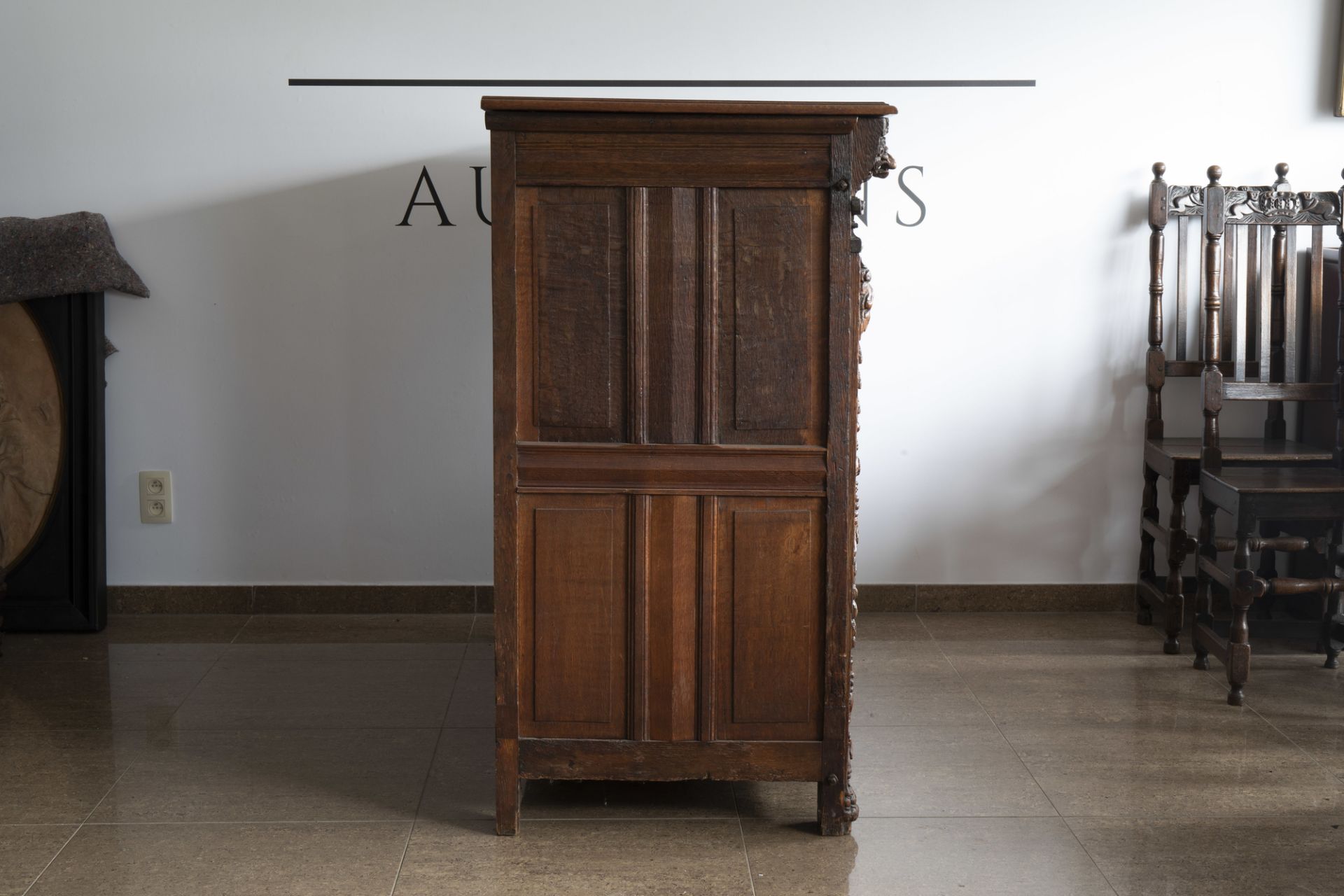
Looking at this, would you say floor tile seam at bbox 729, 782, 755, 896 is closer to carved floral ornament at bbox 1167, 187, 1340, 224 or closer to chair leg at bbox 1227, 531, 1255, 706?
chair leg at bbox 1227, 531, 1255, 706

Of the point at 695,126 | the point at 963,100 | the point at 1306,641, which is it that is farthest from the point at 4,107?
the point at 1306,641

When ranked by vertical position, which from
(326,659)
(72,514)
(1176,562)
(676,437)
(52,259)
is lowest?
(326,659)

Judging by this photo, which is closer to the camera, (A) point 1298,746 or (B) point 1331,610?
(A) point 1298,746

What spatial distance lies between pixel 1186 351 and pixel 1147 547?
2.02 feet

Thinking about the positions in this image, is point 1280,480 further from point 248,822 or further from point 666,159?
point 248,822

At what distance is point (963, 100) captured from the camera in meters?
3.79

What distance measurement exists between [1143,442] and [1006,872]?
196 centimetres

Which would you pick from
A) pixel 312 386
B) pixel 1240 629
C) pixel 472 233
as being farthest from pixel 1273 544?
pixel 312 386

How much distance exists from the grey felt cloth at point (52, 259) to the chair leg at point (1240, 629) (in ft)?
10.4

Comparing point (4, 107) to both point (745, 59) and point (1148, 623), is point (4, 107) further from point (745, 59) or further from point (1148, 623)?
point (1148, 623)

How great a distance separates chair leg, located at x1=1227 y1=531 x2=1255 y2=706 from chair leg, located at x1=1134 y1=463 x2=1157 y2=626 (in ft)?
1.91

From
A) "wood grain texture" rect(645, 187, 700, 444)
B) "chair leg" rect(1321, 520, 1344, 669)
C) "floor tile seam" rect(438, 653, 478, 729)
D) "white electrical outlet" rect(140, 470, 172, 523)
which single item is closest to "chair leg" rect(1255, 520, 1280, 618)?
"chair leg" rect(1321, 520, 1344, 669)

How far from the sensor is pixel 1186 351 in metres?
3.92

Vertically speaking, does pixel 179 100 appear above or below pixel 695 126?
above
